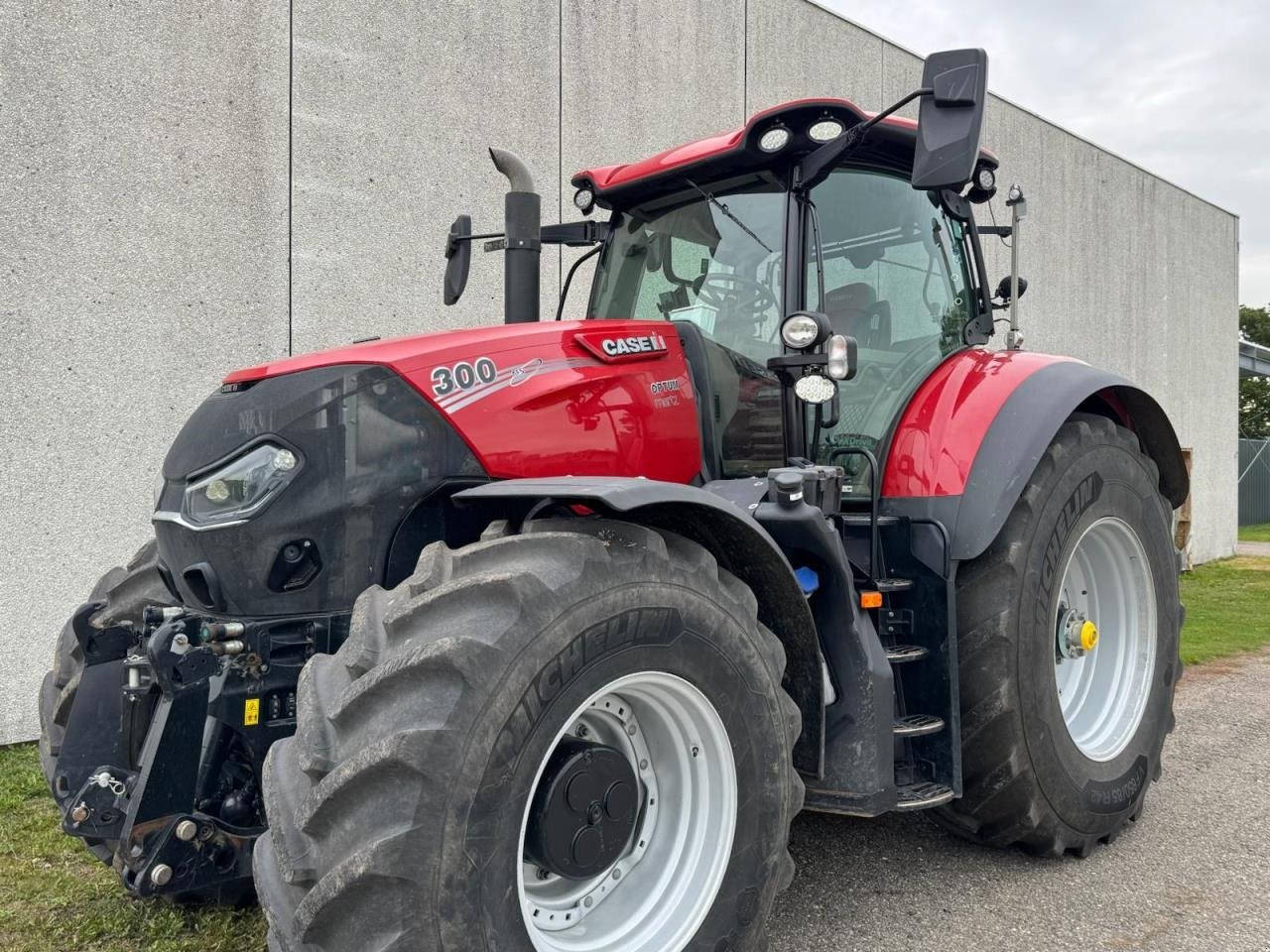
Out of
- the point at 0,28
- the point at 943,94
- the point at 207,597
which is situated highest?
the point at 0,28

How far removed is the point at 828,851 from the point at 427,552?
209 centimetres

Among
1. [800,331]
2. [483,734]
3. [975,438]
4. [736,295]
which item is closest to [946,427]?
[975,438]

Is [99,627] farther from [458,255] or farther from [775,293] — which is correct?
[775,293]

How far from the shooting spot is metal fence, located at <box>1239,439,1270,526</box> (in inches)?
1072

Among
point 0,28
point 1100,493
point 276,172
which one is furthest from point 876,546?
point 0,28

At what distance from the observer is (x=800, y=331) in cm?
311

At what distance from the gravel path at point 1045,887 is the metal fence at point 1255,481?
26.2 metres

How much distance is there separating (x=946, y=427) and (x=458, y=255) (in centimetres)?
181

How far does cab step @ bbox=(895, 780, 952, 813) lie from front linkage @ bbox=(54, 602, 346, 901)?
1639 mm

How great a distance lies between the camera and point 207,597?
8.72ft

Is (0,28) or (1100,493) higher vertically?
(0,28)

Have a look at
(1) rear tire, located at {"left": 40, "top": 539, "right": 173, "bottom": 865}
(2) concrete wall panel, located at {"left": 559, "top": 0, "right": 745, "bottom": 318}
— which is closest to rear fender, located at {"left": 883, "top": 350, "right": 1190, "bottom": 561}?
(1) rear tire, located at {"left": 40, "top": 539, "right": 173, "bottom": 865}

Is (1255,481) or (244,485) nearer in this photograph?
(244,485)

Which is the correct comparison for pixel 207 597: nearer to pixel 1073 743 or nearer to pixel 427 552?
pixel 427 552
